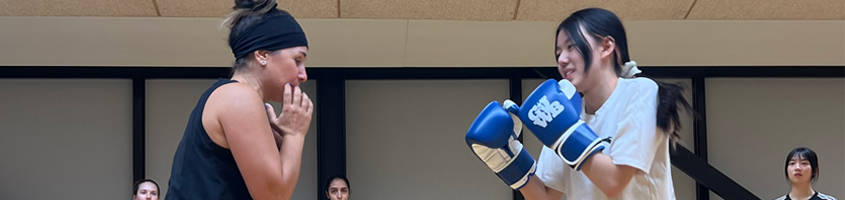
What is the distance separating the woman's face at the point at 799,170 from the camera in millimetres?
4293

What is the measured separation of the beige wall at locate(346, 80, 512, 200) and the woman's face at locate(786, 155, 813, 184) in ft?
6.80

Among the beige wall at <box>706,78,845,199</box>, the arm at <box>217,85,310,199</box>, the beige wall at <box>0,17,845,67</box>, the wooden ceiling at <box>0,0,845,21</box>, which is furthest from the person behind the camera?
the beige wall at <box>706,78,845,199</box>

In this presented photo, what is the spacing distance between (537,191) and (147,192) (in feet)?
10.4

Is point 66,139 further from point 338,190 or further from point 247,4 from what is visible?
point 247,4

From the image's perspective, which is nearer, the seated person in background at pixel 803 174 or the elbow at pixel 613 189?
the elbow at pixel 613 189

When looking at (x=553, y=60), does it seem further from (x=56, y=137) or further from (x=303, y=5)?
(x=56, y=137)

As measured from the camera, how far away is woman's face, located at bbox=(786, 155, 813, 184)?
169 inches

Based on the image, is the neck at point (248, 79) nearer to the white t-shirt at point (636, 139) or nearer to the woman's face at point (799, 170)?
the white t-shirt at point (636, 139)

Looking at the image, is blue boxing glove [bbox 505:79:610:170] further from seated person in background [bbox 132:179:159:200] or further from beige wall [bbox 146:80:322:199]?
beige wall [bbox 146:80:322:199]

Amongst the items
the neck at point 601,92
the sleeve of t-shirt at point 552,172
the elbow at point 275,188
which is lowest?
the elbow at point 275,188

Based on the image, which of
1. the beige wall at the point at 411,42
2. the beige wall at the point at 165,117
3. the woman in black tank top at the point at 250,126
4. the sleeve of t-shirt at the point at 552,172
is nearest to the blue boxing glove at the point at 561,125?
the sleeve of t-shirt at the point at 552,172

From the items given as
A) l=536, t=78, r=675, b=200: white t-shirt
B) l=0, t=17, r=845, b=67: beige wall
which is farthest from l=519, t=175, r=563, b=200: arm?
l=0, t=17, r=845, b=67: beige wall

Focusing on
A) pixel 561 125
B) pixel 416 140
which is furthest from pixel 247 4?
pixel 416 140

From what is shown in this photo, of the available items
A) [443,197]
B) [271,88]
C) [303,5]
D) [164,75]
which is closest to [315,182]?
[443,197]
